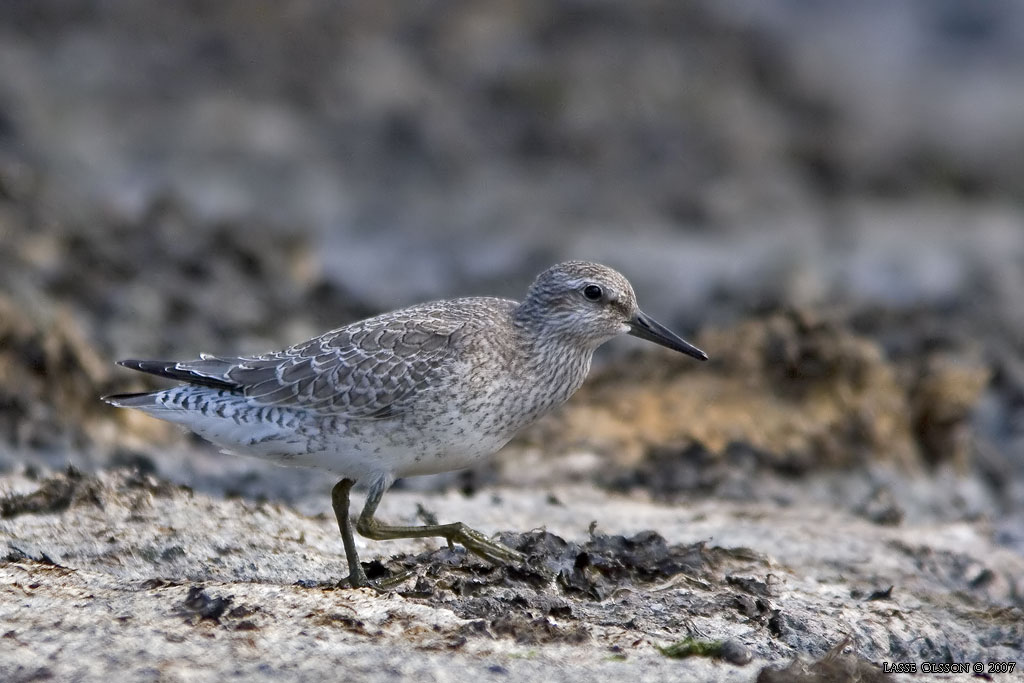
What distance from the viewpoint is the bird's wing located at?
23.1ft

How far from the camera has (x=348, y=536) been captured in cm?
685

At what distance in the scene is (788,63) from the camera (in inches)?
898

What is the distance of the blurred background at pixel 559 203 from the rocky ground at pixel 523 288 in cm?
5

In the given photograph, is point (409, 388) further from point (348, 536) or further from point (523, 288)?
point (523, 288)

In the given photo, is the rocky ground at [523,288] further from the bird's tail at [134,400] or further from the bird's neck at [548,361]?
the bird's neck at [548,361]

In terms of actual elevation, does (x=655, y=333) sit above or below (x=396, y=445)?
above

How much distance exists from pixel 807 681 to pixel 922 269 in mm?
12767

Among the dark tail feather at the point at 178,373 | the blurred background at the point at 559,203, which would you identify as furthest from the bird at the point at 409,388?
the blurred background at the point at 559,203

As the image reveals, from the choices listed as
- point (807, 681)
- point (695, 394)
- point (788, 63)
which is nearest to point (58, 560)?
point (807, 681)

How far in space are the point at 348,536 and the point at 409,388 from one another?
79 centimetres

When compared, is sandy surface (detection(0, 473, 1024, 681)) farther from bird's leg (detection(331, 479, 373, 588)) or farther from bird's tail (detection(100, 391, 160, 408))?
bird's tail (detection(100, 391, 160, 408))

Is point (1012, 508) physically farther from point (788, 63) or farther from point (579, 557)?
point (788, 63)

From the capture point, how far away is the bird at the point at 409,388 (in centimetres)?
696

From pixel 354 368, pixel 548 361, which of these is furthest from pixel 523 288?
pixel 354 368
